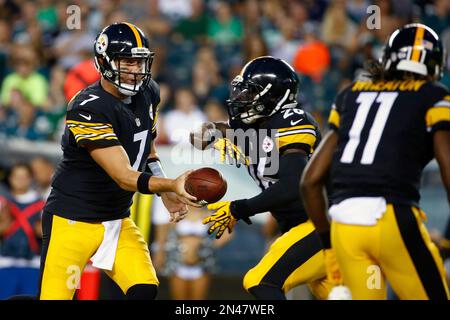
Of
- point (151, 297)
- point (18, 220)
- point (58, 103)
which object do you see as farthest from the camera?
point (58, 103)

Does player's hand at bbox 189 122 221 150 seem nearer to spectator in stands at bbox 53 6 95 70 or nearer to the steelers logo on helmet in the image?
the steelers logo on helmet

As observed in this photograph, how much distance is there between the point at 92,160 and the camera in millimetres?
4973

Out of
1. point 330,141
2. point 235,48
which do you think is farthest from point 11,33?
point 330,141

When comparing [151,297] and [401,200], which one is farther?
[151,297]

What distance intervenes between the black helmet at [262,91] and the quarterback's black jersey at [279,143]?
0.07 m

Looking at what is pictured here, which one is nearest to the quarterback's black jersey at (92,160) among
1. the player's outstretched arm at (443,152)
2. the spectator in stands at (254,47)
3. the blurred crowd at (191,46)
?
the player's outstretched arm at (443,152)

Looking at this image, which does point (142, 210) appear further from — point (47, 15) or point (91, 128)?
point (47, 15)

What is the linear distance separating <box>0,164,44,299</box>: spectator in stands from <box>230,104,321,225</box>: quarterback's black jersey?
3.03 m

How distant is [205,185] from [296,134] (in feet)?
2.34

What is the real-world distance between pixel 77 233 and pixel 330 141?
160 cm

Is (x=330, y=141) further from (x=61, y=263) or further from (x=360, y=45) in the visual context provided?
(x=360, y=45)

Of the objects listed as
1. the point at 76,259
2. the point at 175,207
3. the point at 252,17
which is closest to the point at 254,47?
the point at 252,17

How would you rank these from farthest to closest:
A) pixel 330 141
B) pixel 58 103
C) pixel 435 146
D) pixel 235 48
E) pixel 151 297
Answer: pixel 235 48, pixel 58 103, pixel 151 297, pixel 330 141, pixel 435 146

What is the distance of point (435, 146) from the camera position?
384 cm
